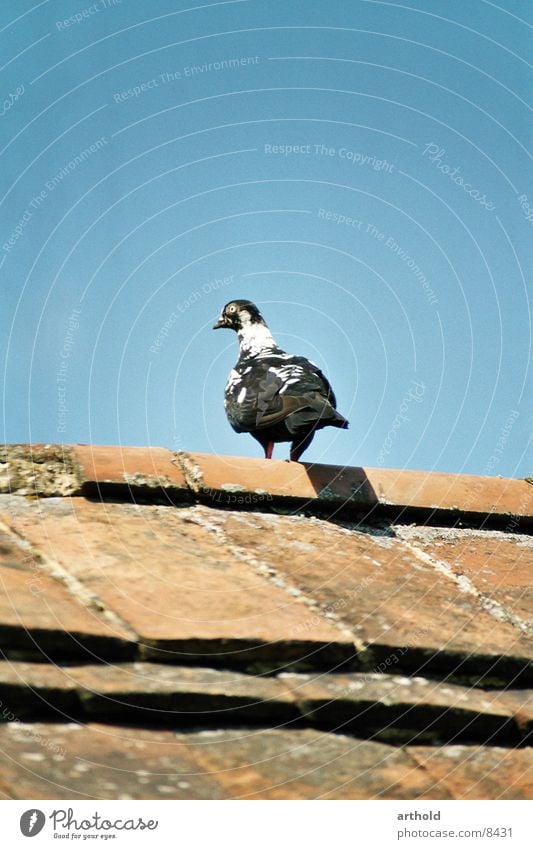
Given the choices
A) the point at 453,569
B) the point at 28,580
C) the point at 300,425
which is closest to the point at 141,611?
the point at 28,580

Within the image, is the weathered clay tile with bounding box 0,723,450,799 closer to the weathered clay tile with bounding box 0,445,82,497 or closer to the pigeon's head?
the weathered clay tile with bounding box 0,445,82,497

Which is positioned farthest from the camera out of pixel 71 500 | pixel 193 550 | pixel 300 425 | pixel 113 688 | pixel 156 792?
pixel 300 425

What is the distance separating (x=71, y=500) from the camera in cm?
252

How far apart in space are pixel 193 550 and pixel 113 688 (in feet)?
2.28

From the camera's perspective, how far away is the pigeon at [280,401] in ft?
15.6

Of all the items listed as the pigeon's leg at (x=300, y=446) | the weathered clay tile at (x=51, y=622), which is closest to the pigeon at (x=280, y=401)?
the pigeon's leg at (x=300, y=446)

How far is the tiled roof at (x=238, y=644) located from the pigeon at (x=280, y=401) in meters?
1.91

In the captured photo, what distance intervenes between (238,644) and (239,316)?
6839 mm

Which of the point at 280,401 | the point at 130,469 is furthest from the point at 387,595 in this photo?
the point at 280,401

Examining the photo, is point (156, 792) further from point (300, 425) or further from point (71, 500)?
point (300, 425)

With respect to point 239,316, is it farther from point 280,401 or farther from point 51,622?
point 51,622

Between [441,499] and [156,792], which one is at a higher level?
[441,499]

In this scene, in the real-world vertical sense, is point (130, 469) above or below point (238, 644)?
above

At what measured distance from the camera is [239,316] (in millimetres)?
8547
